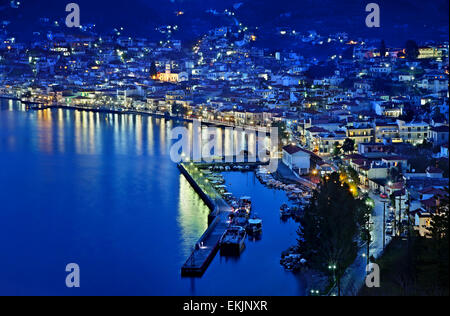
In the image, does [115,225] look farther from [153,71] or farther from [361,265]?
[153,71]

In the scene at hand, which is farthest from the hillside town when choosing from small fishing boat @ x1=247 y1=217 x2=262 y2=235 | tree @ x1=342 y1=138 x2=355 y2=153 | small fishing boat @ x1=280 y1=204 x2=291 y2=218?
small fishing boat @ x1=247 y1=217 x2=262 y2=235

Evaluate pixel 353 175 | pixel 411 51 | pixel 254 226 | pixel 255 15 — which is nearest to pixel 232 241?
pixel 254 226

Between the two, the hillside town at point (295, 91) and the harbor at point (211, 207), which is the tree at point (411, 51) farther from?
the harbor at point (211, 207)

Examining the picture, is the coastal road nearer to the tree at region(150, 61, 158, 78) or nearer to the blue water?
the blue water

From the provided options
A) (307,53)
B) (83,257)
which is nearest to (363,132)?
(83,257)

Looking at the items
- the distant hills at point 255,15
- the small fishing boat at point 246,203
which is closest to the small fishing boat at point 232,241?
the small fishing boat at point 246,203
